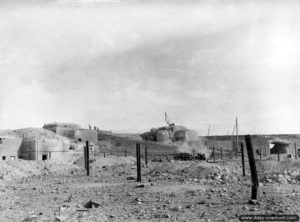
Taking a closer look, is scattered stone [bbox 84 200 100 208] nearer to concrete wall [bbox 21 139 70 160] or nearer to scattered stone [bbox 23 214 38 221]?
scattered stone [bbox 23 214 38 221]

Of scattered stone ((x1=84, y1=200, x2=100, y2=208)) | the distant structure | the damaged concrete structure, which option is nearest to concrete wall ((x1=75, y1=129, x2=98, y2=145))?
the damaged concrete structure

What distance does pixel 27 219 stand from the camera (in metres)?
9.64

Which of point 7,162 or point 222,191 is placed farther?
point 7,162

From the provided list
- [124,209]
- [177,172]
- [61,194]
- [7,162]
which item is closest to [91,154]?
[7,162]

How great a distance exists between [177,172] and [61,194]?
957 centimetres

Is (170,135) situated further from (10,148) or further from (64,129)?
(10,148)

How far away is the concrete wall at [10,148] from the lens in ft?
113

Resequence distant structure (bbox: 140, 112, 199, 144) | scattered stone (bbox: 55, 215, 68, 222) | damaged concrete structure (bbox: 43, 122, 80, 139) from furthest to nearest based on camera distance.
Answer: distant structure (bbox: 140, 112, 199, 144) < damaged concrete structure (bbox: 43, 122, 80, 139) < scattered stone (bbox: 55, 215, 68, 222)

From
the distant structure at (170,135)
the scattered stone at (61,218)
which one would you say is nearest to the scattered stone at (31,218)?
the scattered stone at (61,218)

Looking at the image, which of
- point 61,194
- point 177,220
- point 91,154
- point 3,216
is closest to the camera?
point 177,220

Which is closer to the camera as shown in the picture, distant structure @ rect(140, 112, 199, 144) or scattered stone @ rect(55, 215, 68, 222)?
scattered stone @ rect(55, 215, 68, 222)

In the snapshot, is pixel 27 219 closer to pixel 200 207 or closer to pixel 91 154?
pixel 200 207

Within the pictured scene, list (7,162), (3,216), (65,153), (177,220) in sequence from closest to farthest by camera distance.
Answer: (177,220) < (3,216) < (7,162) < (65,153)

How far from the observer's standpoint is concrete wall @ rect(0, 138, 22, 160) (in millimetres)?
34406
